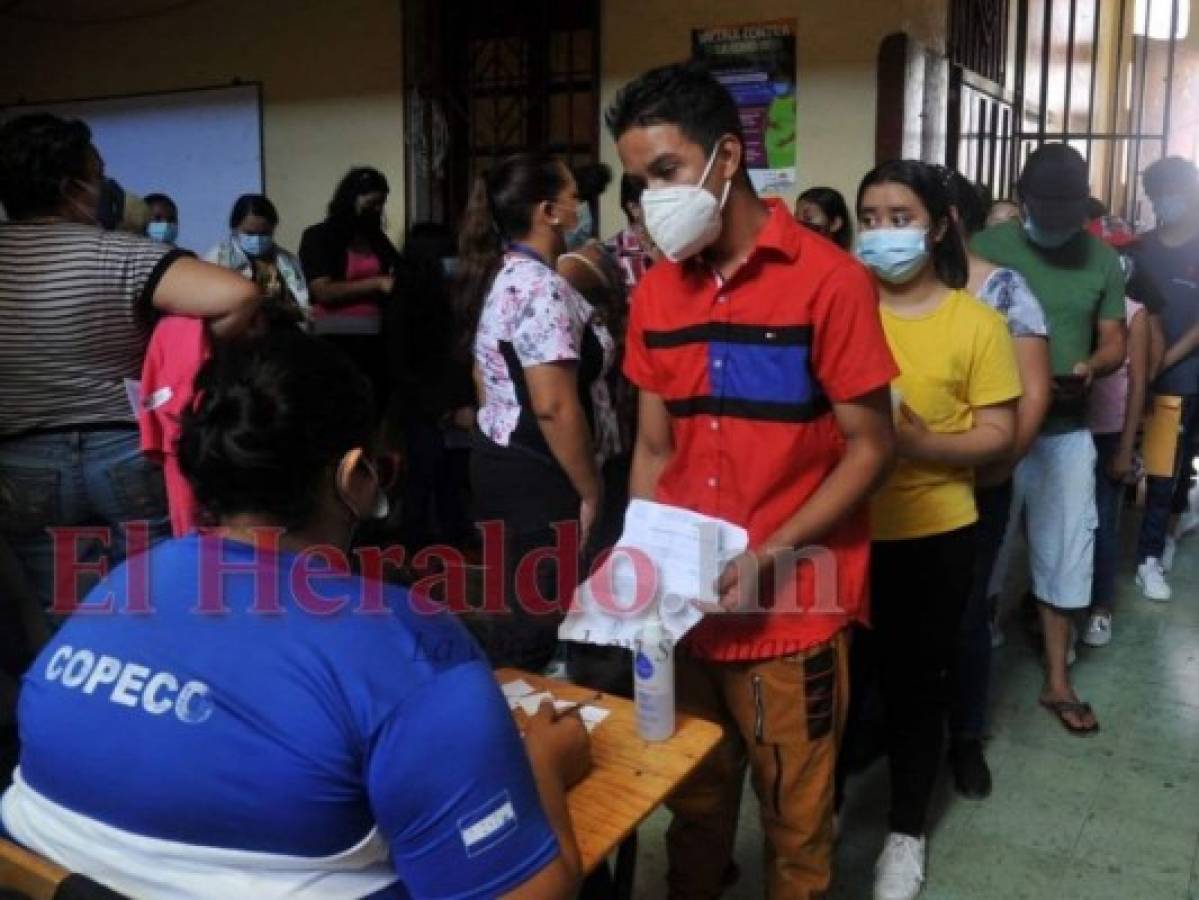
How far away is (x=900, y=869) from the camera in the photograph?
2076mm

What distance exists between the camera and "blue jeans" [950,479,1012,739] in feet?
8.02

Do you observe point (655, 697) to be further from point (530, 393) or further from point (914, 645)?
point (530, 393)

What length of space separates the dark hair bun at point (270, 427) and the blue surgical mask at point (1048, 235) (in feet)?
6.93

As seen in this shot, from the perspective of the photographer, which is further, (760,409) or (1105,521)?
(1105,521)

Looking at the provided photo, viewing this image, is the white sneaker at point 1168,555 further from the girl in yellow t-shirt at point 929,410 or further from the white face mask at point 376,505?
the white face mask at point 376,505

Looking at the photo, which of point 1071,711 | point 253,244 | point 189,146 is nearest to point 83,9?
point 189,146

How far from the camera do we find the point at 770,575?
1.50 meters

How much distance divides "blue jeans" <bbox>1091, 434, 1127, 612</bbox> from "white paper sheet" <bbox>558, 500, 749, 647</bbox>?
6.80 feet

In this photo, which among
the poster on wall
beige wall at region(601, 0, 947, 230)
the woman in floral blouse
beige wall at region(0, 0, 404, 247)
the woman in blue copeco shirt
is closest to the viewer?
the woman in blue copeco shirt

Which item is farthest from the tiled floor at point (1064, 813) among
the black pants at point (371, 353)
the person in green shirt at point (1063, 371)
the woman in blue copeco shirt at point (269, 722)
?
the black pants at point (371, 353)

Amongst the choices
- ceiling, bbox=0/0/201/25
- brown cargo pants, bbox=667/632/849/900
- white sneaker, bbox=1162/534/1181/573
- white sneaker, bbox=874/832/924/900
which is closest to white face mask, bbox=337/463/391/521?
brown cargo pants, bbox=667/632/849/900

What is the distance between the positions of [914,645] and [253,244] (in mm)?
2852

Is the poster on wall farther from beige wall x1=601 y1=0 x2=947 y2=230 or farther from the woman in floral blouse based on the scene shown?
the woman in floral blouse

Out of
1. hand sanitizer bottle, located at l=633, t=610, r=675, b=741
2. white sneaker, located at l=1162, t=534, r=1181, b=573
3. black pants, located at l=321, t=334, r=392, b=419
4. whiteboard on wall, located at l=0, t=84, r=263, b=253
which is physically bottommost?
white sneaker, located at l=1162, t=534, r=1181, b=573
